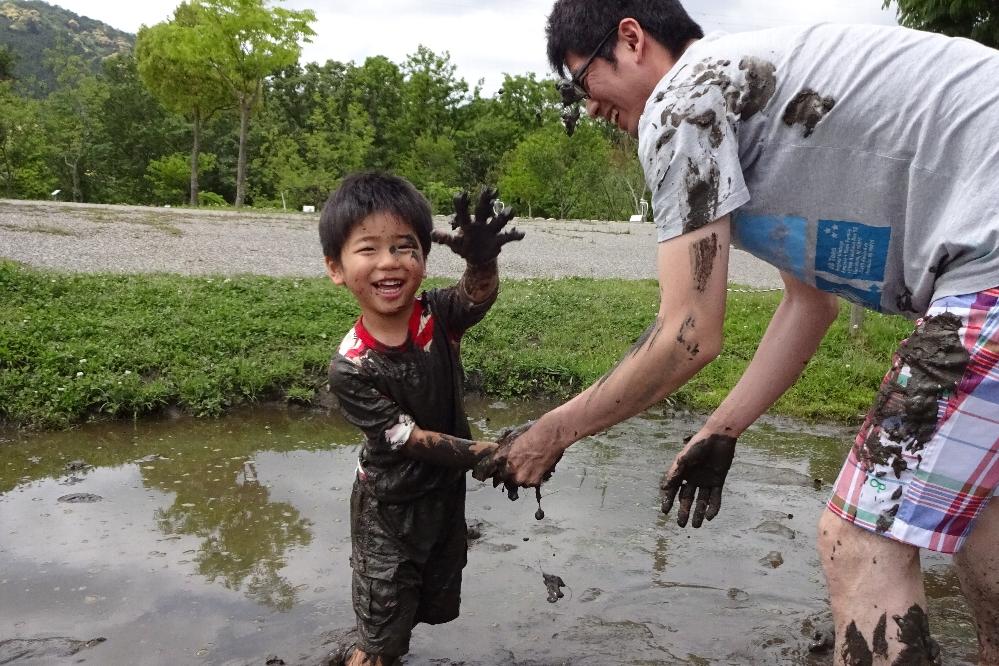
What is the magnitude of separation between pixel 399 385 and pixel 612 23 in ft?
3.80

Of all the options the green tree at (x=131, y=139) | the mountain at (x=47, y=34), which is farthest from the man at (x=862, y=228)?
the mountain at (x=47, y=34)

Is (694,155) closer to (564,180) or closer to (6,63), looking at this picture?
(564,180)

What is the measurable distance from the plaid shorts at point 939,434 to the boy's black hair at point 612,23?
2.73 ft

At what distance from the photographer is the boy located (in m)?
2.64

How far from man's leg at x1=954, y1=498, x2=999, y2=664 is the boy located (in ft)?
4.15

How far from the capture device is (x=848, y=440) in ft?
17.7

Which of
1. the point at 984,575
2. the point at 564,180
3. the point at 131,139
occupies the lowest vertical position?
the point at 984,575

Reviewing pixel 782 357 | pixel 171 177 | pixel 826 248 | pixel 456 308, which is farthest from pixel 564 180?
pixel 826 248

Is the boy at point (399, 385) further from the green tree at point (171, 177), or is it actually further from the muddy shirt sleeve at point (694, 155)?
the green tree at point (171, 177)

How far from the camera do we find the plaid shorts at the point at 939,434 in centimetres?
179

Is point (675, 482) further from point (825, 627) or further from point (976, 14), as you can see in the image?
point (976, 14)

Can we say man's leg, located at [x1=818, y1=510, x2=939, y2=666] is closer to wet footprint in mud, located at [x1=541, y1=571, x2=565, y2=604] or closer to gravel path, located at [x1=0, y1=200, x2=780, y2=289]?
wet footprint in mud, located at [x1=541, y1=571, x2=565, y2=604]

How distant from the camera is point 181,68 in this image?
75.4ft

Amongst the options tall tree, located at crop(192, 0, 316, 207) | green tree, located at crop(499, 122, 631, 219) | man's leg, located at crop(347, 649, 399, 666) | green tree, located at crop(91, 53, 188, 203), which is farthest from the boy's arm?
green tree, located at crop(91, 53, 188, 203)
